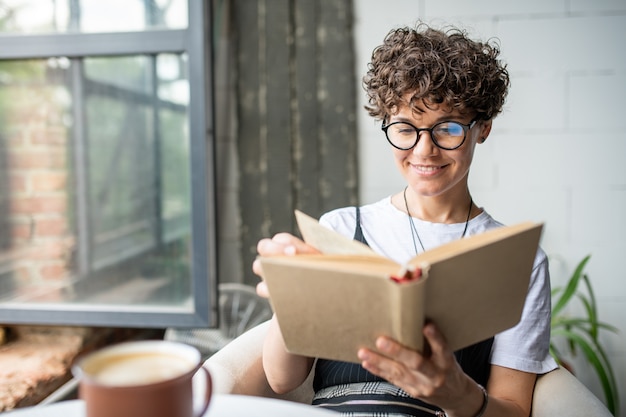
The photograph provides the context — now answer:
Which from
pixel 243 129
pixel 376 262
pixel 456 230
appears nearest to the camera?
pixel 376 262

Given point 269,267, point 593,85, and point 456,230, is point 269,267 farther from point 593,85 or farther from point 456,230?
point 593,85

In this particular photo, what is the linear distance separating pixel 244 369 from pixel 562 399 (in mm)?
591

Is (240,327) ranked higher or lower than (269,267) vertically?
lower

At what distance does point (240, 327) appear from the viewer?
6.70 feet

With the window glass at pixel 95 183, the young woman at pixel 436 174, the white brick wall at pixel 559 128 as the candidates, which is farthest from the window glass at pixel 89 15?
the young woman at pixel 436 174

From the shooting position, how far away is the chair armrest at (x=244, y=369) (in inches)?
42.8

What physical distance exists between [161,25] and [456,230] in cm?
118

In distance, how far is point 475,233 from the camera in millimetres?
1155

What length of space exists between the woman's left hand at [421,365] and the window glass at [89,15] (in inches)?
54.1

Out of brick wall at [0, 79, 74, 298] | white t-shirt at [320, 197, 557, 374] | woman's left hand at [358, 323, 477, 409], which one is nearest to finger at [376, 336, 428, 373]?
woman's left hand at [358, 323, 477, 409]

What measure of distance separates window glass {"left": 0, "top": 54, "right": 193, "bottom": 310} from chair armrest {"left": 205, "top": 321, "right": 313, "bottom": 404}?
2.46ft

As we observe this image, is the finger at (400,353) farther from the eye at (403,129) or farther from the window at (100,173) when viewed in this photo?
the window at (100,173)

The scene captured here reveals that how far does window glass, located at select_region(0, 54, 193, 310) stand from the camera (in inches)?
73.4

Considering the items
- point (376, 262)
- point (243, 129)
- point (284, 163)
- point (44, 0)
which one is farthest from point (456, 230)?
point (44, 0)
